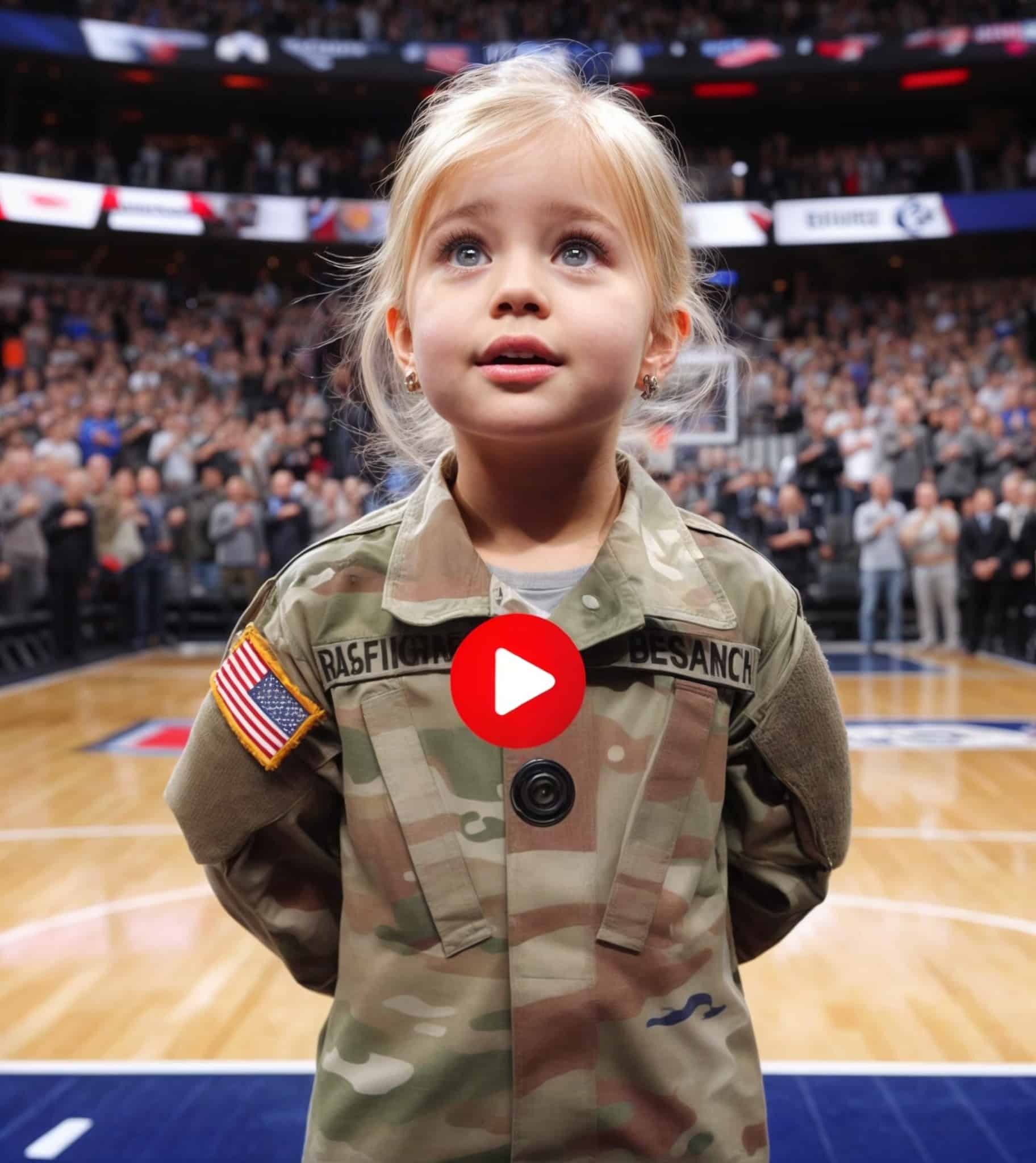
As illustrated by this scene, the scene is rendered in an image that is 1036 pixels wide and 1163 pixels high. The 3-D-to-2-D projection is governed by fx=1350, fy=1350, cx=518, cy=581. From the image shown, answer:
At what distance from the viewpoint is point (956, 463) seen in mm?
11789

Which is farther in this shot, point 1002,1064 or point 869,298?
point 869,298

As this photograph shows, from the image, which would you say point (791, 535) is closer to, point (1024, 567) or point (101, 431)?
point (1024, 567)

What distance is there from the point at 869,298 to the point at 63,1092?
19019 mm

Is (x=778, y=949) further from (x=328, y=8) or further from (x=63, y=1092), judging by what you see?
(x=328, y=8)

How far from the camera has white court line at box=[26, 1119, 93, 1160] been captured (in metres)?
2.33

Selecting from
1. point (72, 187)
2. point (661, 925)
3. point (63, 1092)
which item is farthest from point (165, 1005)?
point (72, 187)

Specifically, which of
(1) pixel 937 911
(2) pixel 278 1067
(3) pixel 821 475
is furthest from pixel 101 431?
(2) pixel 278 1067

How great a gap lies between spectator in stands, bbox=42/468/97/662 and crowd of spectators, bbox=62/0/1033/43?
13.0m

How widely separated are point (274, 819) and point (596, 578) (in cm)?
32

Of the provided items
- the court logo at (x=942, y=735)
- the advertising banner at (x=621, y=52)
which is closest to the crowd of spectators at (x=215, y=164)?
the advertising banner at (x=621, y=52)

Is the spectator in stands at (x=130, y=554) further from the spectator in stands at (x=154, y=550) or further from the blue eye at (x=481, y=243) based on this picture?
the blue eye at (x=481, y=243)

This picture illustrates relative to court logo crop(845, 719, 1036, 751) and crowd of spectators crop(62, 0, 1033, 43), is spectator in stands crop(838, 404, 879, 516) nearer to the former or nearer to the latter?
court logo crop(845, 719, 1036, 751)

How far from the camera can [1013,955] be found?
3.43 metres

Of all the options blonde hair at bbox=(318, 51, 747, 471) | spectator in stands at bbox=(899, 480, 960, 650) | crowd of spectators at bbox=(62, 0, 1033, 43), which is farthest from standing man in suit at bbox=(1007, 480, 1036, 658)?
crowd of spectators at bbox=(62, 0, 1033, 43)
